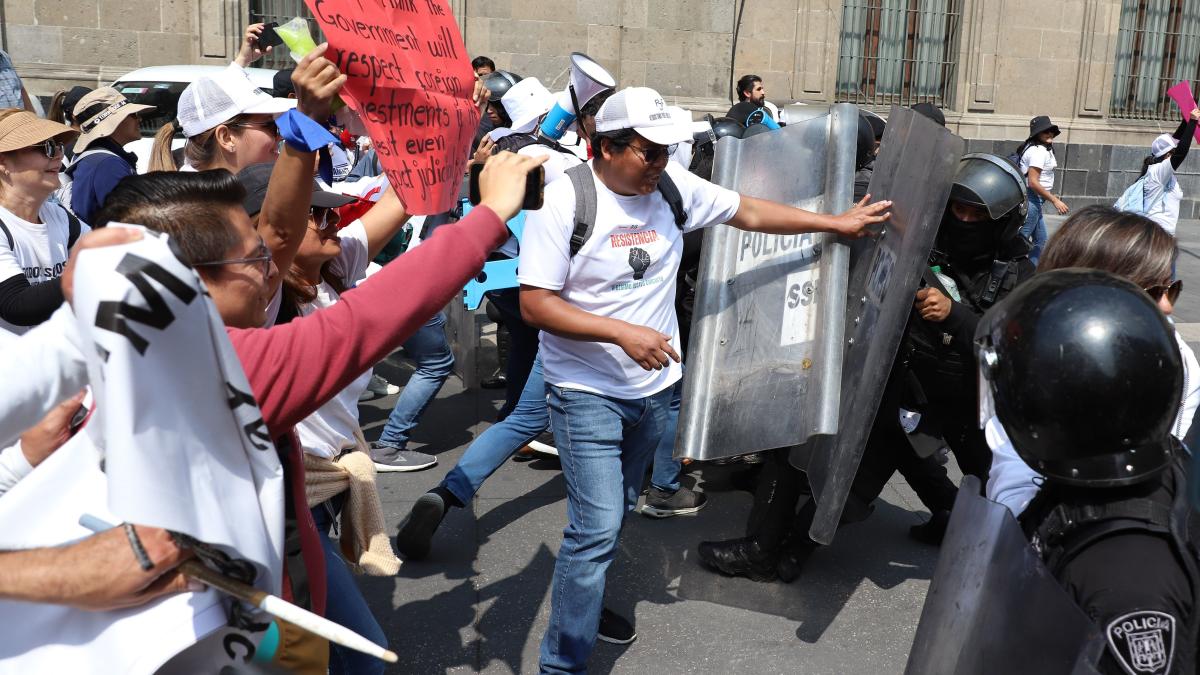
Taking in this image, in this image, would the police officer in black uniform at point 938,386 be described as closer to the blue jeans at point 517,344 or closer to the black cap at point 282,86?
the blue jeans at point 517,344

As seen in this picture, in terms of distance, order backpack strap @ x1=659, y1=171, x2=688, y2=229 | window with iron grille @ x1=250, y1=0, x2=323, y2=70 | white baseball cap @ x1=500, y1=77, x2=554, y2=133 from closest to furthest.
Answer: backpack strap @ x1=659, y1=171, x2=688, y2=229, white baseball cap @ x1=500, y1=77, x2=554, y2=133, window with iron grille @ x1=250, y1=0, x2=323, y2=70

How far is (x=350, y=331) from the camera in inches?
64.1

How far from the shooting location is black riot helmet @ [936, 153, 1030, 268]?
3.60m

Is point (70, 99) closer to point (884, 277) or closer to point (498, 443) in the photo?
point (498, 443)

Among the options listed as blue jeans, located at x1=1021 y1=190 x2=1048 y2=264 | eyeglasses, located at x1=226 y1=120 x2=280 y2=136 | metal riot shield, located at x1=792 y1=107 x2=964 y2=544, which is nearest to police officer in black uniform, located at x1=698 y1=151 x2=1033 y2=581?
metal riot shield, located at x1=792 y1=107 x2=964 y2=544

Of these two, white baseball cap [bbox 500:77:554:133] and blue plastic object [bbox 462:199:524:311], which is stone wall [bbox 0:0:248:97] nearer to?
white baseball cap [bbox 500:77:554:133]

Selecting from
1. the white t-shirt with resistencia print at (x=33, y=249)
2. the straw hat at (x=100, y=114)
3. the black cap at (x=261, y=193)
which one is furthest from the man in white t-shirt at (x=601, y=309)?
the straw hat at (x=100, y=114)

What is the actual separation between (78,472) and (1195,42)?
1812 cm

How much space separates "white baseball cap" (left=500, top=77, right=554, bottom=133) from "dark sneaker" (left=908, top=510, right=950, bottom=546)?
282 centimetres

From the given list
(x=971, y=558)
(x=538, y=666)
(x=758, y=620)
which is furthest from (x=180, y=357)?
(x=758, y=620)

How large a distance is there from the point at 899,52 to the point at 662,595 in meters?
12.6

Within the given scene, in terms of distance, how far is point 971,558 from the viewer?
1686mm

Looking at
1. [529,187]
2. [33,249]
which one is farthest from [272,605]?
[33,249]

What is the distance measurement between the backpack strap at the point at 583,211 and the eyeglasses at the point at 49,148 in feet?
5.98
